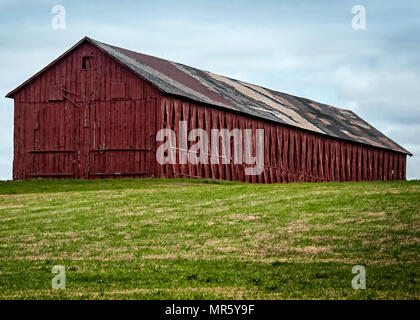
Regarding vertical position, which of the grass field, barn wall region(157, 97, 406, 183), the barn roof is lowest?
the grass field

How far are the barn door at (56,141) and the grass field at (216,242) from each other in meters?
9.13

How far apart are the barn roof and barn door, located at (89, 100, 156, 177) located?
2.04 m

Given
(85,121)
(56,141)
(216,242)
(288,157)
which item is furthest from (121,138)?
(216,242)

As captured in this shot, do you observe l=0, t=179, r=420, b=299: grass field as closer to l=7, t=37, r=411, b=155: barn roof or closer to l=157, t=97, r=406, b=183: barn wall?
l=157, t=97, r=406, b=183: barn wall

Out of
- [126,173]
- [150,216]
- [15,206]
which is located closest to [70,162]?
[126,173]

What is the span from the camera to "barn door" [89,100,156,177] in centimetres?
4088

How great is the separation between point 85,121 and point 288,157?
1620cm

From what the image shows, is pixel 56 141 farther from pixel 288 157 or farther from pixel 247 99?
pixel 288 157

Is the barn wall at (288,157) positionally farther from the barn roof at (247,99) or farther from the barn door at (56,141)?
the barn door at (56,141)

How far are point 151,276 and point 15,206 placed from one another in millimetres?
15340

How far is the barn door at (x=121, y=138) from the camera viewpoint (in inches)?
1609

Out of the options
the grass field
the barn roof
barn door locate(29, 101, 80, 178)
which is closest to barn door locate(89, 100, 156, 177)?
barn door locate(29, 101, 80, 178)
